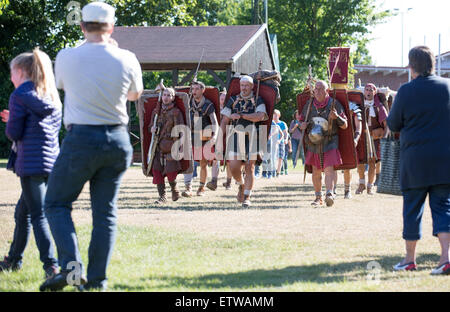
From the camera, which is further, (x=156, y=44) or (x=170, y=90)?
(x=156, y=44)

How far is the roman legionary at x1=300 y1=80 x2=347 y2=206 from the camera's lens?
459 inches

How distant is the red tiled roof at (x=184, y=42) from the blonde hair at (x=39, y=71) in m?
21.0

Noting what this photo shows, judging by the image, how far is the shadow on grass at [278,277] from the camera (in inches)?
223

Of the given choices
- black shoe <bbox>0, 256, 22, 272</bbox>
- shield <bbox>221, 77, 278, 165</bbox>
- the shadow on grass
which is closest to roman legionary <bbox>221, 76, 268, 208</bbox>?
shield <bbox>221, 77, 278, 165</bbox>

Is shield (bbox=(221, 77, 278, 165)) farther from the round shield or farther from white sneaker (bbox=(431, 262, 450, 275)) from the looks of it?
white sneaker (bbox=(431, 262, 450, 275))

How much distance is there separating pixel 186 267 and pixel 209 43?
23.4 metres

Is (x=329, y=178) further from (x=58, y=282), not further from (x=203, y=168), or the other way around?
(x=58, y=282)

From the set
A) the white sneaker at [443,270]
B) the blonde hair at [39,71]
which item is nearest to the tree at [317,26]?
the white sneaker at [443,270]

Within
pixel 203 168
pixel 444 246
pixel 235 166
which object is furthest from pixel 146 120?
pixel 444 246

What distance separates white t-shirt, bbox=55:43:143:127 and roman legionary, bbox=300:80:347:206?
681cm

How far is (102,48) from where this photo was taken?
16.7 feet

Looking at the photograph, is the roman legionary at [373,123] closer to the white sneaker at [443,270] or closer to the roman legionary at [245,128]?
the roman legionary at [245,128]
